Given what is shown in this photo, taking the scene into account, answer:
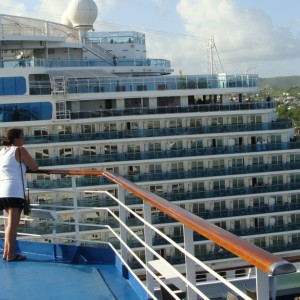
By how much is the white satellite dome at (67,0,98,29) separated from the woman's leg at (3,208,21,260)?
23716mm

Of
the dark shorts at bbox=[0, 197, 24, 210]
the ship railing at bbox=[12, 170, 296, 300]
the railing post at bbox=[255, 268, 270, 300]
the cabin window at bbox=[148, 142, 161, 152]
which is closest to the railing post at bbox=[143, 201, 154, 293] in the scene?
the ship railing at bbox=[12, 170, 296, 300]

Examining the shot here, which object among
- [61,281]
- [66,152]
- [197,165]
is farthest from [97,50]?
[61,281]

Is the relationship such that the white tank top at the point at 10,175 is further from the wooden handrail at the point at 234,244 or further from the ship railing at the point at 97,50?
the ship railing at the point at 97,50

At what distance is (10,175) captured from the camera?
193 inches

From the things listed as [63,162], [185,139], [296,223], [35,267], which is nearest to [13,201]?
[35,267]

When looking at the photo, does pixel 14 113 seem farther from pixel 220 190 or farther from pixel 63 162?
pixel 220 190

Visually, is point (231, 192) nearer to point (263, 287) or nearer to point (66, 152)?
point (66, 152)

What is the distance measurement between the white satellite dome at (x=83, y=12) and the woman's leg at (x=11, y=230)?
2372 cm

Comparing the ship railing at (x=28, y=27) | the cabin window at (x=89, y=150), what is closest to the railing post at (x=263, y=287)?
the cabin window at (x=89, y=150)

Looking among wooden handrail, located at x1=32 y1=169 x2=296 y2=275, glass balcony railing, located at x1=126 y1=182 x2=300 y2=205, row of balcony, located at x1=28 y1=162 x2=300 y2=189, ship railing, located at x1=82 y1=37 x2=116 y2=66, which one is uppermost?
ship railing, located at x1=82 y1=37 x2=116 y2=66

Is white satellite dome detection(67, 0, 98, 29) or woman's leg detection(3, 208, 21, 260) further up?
white satellite dome detection(67, 0, 98, 29)

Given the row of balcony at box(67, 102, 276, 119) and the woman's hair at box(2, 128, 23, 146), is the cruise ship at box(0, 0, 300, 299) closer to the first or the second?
the row of balcony at box(67, 102, 276, 119)

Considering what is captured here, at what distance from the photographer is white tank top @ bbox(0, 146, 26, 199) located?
16.0 feet

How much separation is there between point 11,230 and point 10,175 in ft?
1.67
